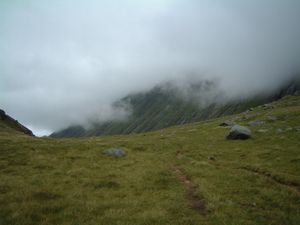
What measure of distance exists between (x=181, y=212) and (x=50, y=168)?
20.3 metres

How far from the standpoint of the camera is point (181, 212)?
19.0 metres

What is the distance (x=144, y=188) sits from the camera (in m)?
25.4

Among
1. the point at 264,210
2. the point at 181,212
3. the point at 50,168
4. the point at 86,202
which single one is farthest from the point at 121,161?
the point at 264,210

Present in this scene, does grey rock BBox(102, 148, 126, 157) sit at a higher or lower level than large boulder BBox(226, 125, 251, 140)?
lower

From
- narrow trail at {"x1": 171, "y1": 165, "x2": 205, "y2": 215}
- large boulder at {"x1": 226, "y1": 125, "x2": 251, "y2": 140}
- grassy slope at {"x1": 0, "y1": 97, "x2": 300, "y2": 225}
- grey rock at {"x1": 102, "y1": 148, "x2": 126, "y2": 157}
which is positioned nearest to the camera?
grassy slope at {"x1": 0, "y1": 97, "x2": 300, "y2": 225}

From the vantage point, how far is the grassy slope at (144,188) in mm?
18031

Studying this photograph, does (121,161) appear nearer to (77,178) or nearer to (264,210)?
(77,178)

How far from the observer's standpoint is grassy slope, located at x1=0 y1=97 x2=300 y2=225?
59.2 ft

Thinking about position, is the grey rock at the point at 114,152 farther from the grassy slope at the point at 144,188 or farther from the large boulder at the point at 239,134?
the large boulder at the point at 239,134

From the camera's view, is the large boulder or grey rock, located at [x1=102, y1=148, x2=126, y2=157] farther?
the large boulder

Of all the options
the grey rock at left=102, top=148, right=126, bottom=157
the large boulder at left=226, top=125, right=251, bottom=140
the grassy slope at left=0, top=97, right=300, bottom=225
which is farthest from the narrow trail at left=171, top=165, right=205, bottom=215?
the large boulder at left=226, top=125, right=251, bottom=140

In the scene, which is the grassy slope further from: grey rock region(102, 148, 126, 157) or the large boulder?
the large boulder

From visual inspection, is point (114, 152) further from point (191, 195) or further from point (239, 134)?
point (239, 134)

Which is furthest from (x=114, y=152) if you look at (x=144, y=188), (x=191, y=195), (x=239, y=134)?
(x=239, y=134)
